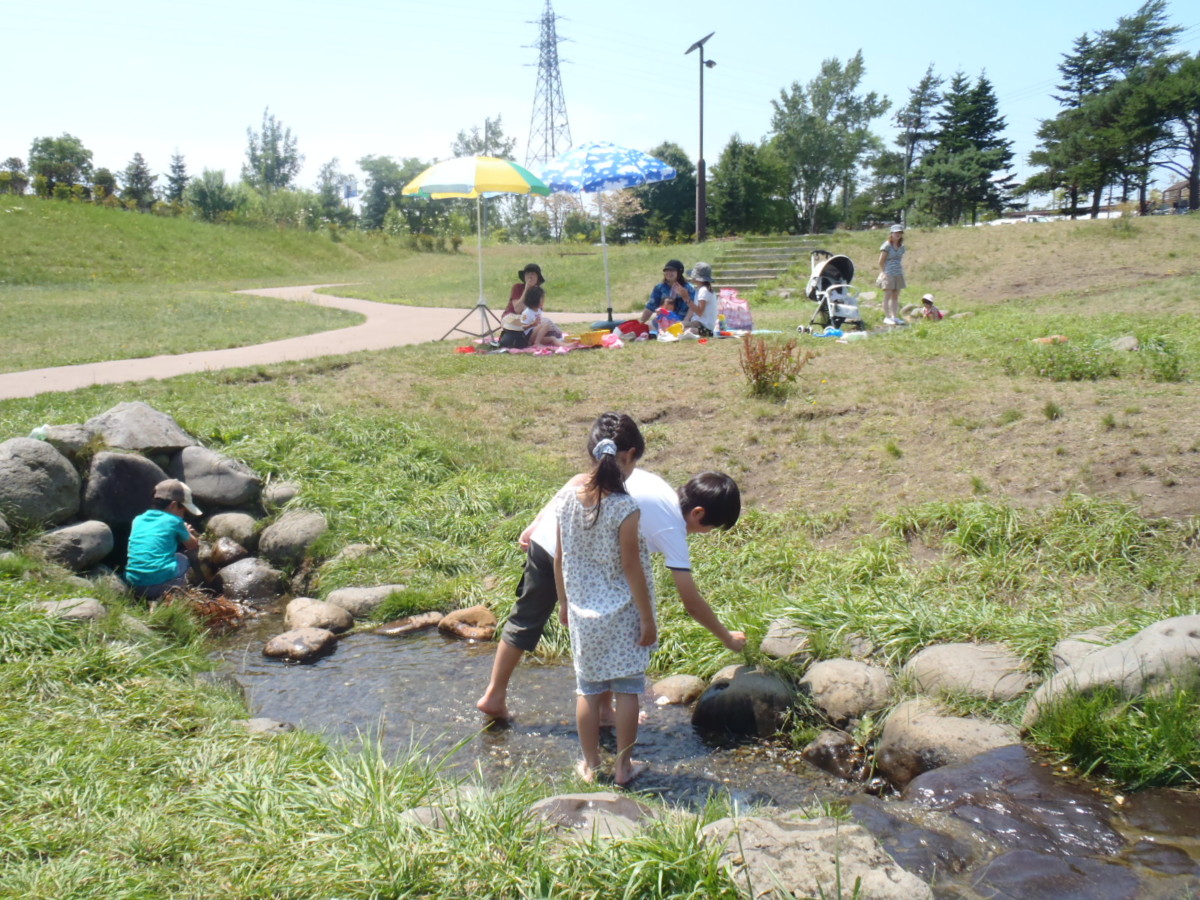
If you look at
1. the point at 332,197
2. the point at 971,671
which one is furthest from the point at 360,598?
the point at 332,197

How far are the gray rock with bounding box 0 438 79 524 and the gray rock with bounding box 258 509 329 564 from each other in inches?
53.6

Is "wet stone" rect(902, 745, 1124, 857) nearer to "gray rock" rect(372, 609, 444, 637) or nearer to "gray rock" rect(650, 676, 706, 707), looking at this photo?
"gray rock" rect(650, 676, 706, 707)

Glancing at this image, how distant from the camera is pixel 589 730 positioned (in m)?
4.04

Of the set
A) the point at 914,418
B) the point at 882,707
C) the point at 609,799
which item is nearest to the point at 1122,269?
the point at 914,418

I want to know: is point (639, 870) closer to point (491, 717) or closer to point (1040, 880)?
point (1040, 880)

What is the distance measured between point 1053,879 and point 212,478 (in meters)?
6.69

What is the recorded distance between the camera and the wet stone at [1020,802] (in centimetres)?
354

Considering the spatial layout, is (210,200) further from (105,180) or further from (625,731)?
(625,731)

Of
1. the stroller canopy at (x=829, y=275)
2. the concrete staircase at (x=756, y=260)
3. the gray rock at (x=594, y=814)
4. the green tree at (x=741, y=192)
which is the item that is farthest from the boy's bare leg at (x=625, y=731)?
the green tree at (x=741, y=192)

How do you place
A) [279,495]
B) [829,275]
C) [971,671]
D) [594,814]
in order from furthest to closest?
[829,275] → [279,495] → [971,671] → [594,814]

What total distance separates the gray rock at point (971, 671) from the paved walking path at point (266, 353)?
28.0ft

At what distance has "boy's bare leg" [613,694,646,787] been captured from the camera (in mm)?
4012

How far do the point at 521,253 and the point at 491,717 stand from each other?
32.6 meters

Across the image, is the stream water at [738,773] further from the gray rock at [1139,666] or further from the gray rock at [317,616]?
the gray rock at [1139,666]
